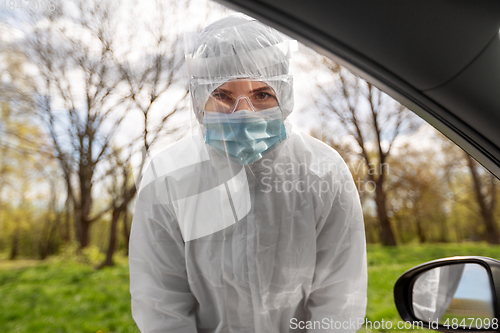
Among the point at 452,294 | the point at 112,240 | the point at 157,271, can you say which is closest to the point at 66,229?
the point at 112,240

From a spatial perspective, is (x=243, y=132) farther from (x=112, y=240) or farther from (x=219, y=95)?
(x=112, y=240)

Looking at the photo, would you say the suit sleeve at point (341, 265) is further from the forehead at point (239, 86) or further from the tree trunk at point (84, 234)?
the tree trunk at point (84, 234)

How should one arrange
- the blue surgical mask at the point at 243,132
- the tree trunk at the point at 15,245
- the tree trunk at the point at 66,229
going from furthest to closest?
the tree trunk at the point at 15,245 → the tree trunk at the point at 66,229 → the blue surgical mask at the point at 243,132

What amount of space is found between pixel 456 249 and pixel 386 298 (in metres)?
0.70

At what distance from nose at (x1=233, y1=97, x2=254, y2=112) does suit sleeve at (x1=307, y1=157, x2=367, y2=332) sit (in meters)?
0.29

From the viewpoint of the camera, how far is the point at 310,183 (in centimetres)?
82

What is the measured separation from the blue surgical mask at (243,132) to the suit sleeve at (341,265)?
0.71 ft

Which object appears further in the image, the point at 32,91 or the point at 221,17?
the point at 32,91

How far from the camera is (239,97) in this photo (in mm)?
740

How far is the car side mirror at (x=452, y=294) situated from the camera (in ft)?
1.68

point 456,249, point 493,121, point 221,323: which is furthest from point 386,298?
point 493,121

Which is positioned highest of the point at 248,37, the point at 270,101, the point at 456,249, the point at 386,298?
the point at 248,37

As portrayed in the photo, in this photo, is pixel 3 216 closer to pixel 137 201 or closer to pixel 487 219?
pixel 137 201

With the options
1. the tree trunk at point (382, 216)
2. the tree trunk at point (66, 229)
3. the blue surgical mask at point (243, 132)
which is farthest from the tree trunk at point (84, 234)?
the tree trunk at point (382, 216)
